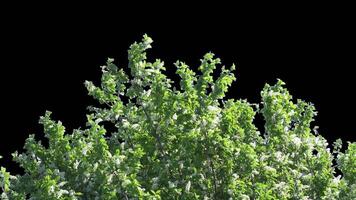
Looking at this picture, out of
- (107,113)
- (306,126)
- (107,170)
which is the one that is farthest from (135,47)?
(306,126)

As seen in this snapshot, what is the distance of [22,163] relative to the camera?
10898 mm

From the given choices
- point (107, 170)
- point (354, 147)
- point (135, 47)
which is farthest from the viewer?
point (354, 147)

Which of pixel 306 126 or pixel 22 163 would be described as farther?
pixel 306 126

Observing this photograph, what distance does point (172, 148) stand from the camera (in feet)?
35.2

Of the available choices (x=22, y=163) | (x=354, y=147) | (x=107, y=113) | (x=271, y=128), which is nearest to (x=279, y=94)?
(x=271, y=128)

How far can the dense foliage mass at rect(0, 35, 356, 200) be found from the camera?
33.8ft

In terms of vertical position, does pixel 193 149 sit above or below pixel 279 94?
below

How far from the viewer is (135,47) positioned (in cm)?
1070

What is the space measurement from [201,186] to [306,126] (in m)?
1.77

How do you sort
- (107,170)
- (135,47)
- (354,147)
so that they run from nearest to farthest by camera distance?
(107,170), (135,47), (354,147)

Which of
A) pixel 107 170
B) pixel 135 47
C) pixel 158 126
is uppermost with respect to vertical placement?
pixel 135 47

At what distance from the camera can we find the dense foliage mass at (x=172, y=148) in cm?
1030

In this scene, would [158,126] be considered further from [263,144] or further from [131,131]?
[263,144]

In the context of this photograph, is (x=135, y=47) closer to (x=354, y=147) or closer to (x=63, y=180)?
(x=63, y=180)
